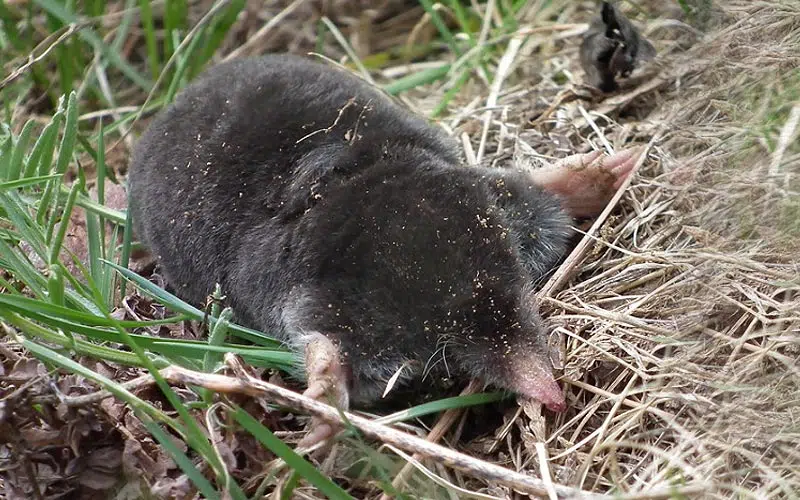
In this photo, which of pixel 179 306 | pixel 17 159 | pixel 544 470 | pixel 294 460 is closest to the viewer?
pixel 294 460

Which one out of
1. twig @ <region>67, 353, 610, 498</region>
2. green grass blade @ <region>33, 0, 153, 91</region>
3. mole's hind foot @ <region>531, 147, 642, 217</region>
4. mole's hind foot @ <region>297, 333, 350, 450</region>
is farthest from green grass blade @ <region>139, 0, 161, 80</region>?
twig @ <region>67, 353, 610, 498</region>

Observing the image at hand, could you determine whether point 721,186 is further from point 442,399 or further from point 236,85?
point 236,85

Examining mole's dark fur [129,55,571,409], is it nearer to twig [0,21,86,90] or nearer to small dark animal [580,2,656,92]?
twig [0,21,86,90]

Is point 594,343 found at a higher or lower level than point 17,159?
lower

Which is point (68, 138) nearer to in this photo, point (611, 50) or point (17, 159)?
point (17, 159)

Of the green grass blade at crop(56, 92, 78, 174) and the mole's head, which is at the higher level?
the green grass blade at crop(56, 92, 78, 174)

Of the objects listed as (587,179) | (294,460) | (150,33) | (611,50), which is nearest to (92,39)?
(150,33)
